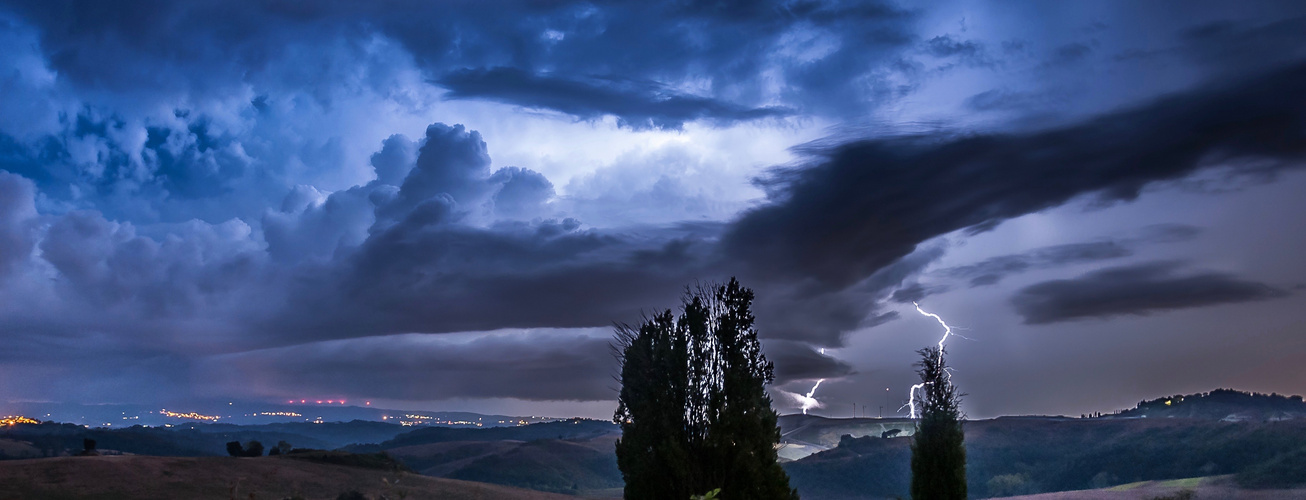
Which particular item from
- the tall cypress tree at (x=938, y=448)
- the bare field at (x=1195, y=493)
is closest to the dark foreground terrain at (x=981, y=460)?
the bare field at (x=1195, y=493)

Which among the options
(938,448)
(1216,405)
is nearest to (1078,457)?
(938,448)

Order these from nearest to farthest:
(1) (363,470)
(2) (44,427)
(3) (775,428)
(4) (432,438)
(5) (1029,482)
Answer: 1. (3) (775,428)
2. (1) (363,470)
3. (5) (1029,482)
4. (2) (44,427)
5. (4) (432,438)

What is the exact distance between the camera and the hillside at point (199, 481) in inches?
1160

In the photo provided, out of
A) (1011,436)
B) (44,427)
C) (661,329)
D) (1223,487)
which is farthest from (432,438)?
(661,329)

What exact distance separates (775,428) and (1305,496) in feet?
105

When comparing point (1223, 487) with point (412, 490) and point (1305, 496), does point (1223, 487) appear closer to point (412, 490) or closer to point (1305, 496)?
point (1305, 496)

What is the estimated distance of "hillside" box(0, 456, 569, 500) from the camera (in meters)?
29.5

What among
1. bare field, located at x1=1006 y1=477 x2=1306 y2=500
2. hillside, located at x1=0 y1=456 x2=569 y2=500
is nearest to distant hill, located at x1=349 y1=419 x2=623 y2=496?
→ hillside, located at x1=0 y1=456 x2=569 y2=500

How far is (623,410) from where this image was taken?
716 inches

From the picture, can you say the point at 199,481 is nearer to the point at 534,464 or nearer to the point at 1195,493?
the point at 1195,493

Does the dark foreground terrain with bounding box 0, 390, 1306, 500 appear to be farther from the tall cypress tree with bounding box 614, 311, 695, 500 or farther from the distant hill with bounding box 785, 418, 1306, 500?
the tall cypress tree with bounding box 614, 311, 695, 500

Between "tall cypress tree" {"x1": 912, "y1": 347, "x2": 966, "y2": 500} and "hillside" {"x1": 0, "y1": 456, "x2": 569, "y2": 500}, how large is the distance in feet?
54.4

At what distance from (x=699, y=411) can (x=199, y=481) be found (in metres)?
26.7

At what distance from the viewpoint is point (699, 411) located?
1733cm
